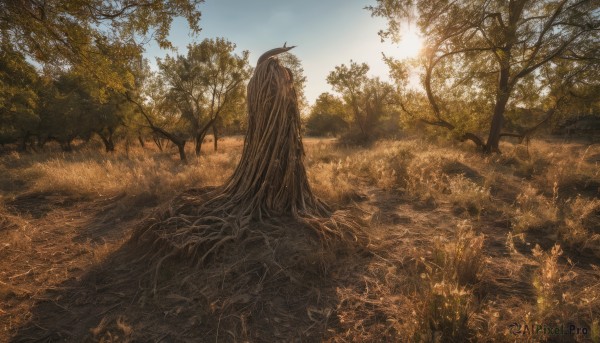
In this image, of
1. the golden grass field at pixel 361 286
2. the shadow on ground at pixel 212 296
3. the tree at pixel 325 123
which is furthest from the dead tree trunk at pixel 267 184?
the tree at pixel 325 123

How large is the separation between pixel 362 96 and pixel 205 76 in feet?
46.0

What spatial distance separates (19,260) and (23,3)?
4015 mm

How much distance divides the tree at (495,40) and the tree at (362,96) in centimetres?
1130

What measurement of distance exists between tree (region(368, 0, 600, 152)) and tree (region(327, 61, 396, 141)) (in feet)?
37.1

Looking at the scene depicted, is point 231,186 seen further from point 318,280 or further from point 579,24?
point 579,24

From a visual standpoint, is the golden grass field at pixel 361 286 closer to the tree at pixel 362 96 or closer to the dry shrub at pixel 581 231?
the dry shrub at pixel 581 231

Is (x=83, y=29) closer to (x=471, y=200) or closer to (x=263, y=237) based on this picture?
(x=263, y=237)

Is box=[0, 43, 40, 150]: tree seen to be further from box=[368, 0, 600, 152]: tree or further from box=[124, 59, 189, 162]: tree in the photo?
box=[368, 0, 600, 152]: tree

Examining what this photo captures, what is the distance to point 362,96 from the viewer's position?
79.4 feet

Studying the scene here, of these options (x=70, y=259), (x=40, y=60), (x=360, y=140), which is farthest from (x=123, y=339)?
(x=360, y=140)

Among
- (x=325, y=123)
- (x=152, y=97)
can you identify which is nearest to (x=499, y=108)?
(x=152, y=97)

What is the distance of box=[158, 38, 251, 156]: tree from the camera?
15.0 meters

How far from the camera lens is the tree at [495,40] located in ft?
30.1

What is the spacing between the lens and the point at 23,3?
14.5 feet
